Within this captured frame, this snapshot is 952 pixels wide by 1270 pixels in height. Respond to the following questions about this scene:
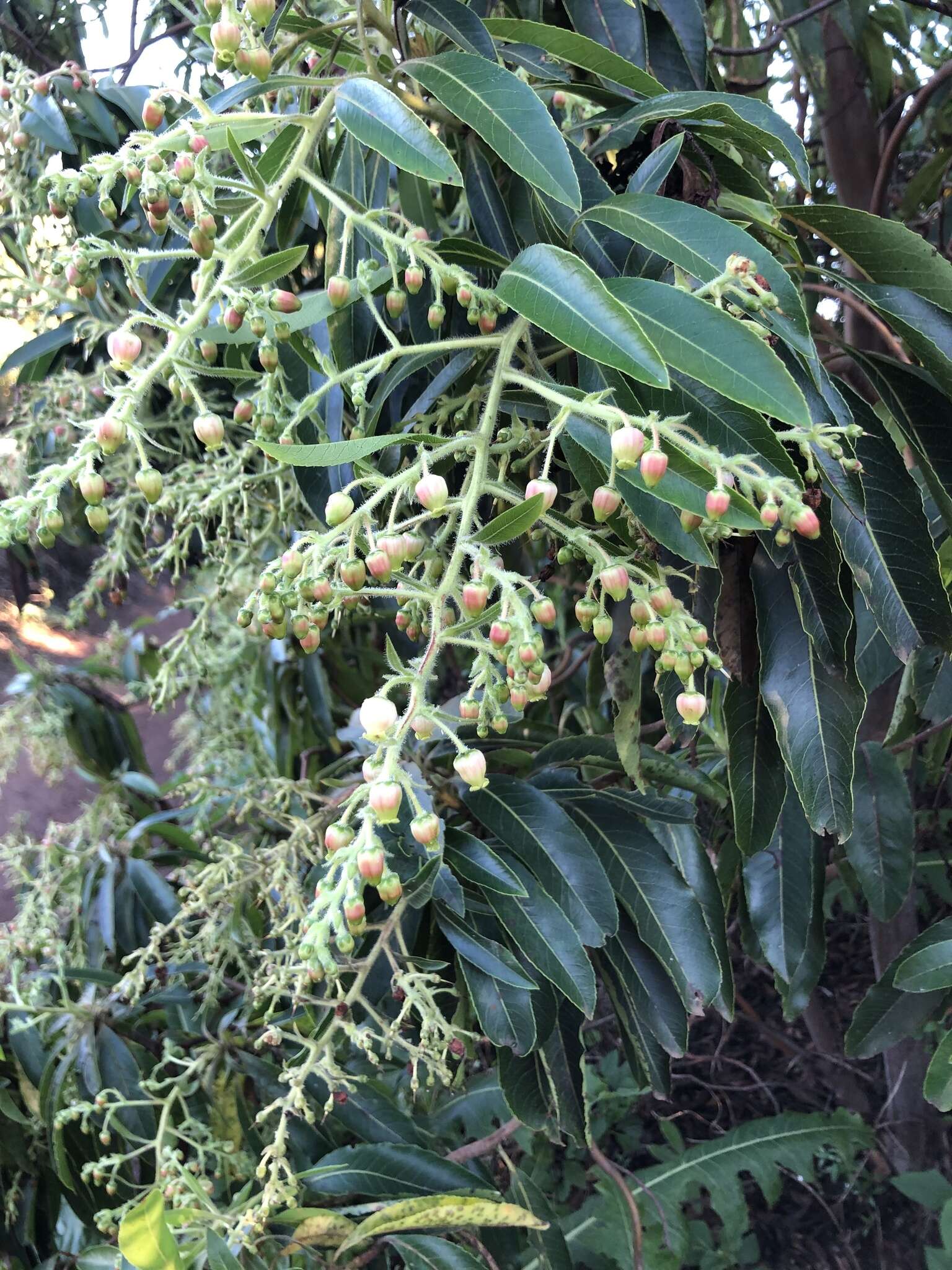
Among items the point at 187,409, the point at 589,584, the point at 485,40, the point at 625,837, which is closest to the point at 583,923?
the point at 625,837

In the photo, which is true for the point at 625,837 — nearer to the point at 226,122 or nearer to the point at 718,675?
the point at 718,675

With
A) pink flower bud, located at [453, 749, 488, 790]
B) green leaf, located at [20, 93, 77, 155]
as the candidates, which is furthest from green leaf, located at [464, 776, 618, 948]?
green leaf, located at [20, 93, 77, 155]

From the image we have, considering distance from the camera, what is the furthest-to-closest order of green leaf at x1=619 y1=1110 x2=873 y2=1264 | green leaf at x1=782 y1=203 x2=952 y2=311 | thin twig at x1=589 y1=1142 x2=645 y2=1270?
green leaf at x1=619 y1=1110 x2=873 y2=1264 → thin twig at x1=589 y1=1142 x2=645 y2=1270 → green leaf at x1=782 y1=203 x2=952 y2=311

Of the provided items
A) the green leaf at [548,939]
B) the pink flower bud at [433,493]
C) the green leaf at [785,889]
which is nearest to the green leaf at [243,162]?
the pink flower bud at [433,493]

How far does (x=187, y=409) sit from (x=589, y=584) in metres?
1.53

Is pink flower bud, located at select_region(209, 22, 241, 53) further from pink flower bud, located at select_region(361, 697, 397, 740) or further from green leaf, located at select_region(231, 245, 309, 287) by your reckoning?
pink flower bud, located at select_region(361, 697, 397, 740)

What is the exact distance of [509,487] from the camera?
737 mm

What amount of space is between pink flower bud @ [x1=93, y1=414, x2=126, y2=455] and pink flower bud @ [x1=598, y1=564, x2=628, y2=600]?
32 centimetres

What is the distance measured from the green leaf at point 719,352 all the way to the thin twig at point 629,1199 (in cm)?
102

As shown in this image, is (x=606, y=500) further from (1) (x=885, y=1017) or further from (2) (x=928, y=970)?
(1) (x=885, y=1017)

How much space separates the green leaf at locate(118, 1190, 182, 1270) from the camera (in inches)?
27.5

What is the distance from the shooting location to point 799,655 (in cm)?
75

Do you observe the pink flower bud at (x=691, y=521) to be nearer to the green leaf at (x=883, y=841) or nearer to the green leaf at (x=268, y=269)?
the green leaf at (x=268, y=269)

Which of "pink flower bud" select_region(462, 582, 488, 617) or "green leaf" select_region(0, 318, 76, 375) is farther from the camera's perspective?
Answer: "green leaf" select_region(0, 318, 76, 375)
